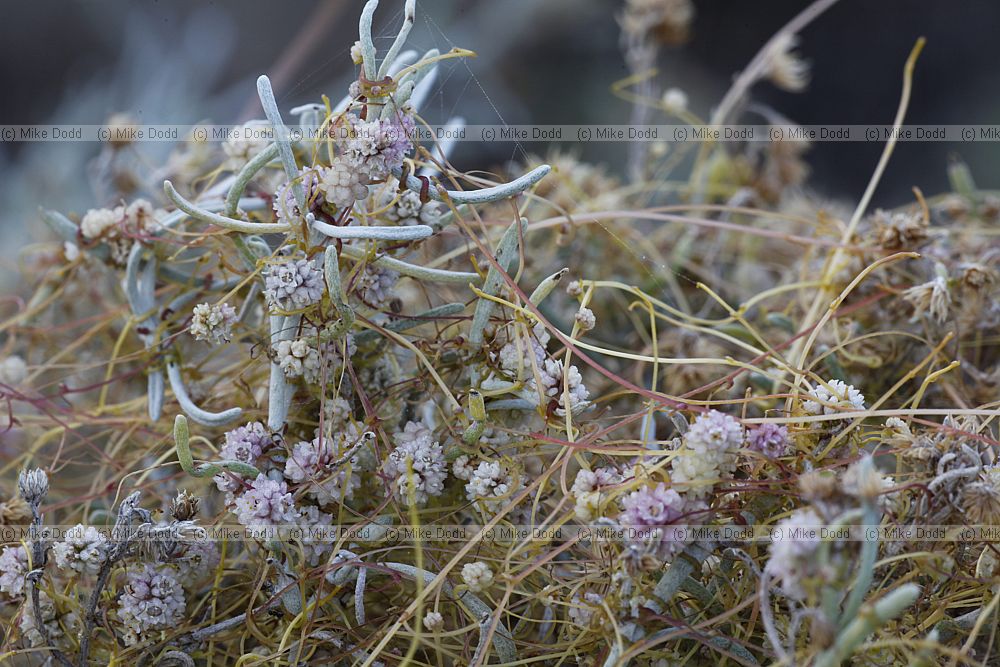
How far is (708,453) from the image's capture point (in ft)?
1.43

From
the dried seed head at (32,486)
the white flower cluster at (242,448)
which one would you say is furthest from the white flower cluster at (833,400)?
the dried seed head at (32,486)

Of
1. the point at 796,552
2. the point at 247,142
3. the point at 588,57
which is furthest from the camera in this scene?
the point at 588,57

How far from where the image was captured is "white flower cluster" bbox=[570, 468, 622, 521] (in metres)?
0.45

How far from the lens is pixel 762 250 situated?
99 centimetres

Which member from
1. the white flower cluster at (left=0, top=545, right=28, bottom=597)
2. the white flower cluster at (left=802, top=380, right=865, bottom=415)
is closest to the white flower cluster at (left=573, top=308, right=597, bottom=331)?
the white flower cluster at (left=802, top=380, right=865, bottom=415)

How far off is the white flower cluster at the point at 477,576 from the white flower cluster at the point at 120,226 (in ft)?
1.16

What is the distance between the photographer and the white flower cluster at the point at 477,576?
1.52 ft

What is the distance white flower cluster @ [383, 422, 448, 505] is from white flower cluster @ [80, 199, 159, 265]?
27 centimetres

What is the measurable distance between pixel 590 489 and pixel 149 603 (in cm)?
26

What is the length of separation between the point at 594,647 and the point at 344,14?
1290 millimetres

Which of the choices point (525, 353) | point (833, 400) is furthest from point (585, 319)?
point (833, 400)

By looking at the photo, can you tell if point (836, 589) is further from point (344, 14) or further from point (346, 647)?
point (344, 14)

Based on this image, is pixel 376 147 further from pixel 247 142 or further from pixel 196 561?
pixel 196 561

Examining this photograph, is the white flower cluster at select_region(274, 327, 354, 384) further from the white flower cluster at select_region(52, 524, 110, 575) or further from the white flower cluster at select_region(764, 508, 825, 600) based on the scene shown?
the white flower cluster at select_region(764, 508, 825, 600)
